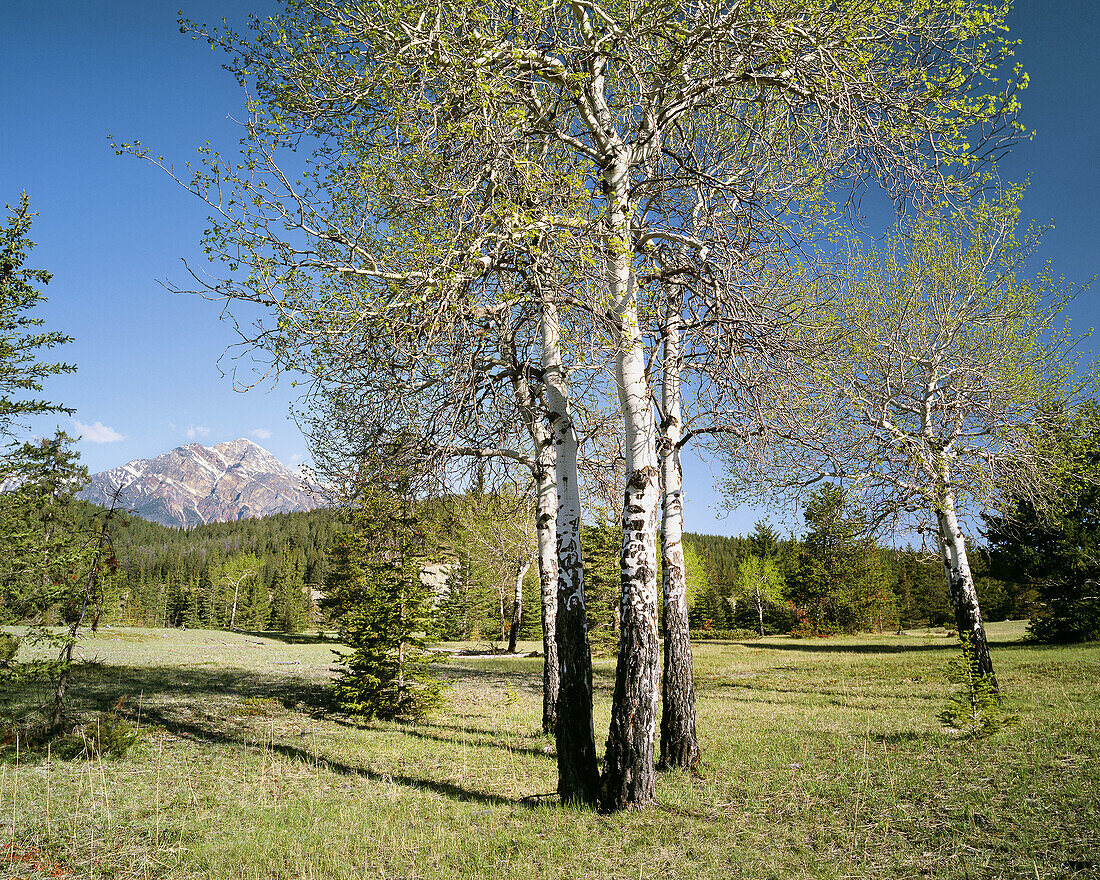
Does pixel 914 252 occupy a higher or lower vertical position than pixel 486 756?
higher

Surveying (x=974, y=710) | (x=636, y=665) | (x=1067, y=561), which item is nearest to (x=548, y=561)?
(x=636, y=665)

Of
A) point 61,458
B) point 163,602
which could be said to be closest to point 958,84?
point 61,458

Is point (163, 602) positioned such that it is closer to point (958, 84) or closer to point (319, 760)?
point (319, 760)

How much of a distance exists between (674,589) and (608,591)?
26031 mm

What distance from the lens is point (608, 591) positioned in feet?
111

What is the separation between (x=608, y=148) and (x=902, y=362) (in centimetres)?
1112

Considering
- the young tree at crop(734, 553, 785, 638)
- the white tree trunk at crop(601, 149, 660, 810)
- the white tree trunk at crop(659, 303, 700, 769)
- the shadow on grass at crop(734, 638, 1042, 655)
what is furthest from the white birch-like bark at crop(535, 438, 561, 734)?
the young tree at crop(734, 553, 785, 638)

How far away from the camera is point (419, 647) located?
1304 centimetres

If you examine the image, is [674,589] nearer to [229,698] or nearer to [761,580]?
[229,698]

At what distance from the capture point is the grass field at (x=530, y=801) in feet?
16.2

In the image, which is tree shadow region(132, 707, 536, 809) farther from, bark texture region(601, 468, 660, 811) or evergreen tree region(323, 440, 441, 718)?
evergreen tree region(323, 440, 441, 718)

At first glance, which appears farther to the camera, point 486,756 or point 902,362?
point 902,362

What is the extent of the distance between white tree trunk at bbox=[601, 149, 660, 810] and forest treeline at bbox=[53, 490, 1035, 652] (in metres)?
7.68

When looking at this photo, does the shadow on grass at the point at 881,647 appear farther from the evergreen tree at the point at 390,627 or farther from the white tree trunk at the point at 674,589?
the evergreen tree at the point at 390,627
